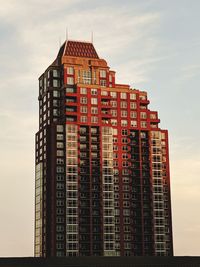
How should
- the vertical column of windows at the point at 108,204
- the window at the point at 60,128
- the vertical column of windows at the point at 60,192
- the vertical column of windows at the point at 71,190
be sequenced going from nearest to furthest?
1. the vertical column of windows at the point at 71,190
2. the vertical column of windows at the point at 60,192
3. the vertical column of windows at the point at 108,204
4. the window at the point at 60,128

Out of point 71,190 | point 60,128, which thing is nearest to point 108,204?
point 71,190

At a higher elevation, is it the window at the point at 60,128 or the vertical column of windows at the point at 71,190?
the window at the point at 60,128

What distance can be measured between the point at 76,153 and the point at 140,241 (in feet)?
119

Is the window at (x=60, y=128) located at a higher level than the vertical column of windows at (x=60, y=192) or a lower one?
higher

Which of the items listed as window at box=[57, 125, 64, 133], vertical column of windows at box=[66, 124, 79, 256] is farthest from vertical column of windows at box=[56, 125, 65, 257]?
vertical column of windows at box=[66, 124, 79, 256]

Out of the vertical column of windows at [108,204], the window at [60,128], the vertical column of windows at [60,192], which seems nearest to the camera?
the vertical column of windows at [60,192]

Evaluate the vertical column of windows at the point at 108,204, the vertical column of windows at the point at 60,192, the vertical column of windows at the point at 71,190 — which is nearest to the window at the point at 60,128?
the vertical column of windows at the point at 60,192

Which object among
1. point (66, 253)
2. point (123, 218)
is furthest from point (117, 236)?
point (66, 253)

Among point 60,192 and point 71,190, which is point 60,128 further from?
point 60,192

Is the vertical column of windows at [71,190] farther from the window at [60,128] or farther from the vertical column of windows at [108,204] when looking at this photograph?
the vertical column of windows at [108,204]

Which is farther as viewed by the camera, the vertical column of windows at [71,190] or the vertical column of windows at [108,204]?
the vertical column of windows at [108,204]

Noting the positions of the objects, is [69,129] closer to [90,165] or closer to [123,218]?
[90,165]

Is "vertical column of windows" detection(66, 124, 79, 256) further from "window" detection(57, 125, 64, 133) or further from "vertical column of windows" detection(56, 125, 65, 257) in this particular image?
"window" detection(57, 125, 64, 133)

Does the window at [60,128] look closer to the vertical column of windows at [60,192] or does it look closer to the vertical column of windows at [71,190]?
the vertical column of windows at [60,192]
